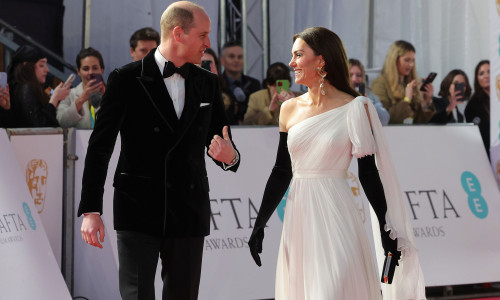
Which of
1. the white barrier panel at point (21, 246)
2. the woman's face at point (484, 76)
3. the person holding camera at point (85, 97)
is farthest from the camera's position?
the woman's face at point (484, 76)

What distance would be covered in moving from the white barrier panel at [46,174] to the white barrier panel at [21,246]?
426 millimetres

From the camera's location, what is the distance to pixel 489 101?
29.0 ft

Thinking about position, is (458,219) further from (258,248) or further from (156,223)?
(156,223)

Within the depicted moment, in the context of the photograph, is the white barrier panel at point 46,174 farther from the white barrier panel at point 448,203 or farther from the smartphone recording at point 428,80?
the smartphone recording at point 428,80

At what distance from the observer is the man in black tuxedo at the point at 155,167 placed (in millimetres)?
3697

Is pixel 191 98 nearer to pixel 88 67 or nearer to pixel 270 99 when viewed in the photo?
pixel 88 67

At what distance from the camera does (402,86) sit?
27.6 feet

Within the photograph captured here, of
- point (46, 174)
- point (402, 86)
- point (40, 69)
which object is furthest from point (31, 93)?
point (402, 86)

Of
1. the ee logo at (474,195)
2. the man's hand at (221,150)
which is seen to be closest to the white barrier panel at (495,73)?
the ee logo at (474,195)

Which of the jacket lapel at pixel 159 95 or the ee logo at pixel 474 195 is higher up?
the jacket lapel at pixel 159 95

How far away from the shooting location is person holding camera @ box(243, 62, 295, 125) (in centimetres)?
753

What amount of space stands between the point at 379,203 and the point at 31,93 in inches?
151

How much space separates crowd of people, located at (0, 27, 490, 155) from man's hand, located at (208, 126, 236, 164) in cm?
240

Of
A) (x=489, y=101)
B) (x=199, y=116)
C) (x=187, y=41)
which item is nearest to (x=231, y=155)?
(x=199, y=116)
